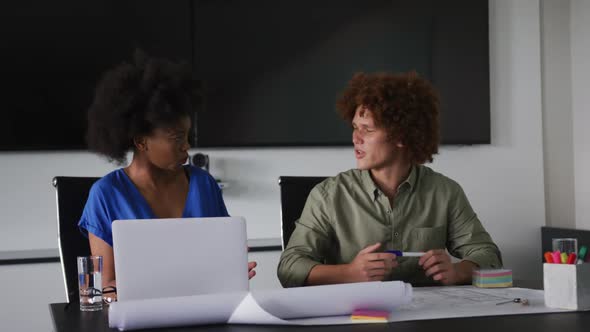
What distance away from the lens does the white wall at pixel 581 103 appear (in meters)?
3.91

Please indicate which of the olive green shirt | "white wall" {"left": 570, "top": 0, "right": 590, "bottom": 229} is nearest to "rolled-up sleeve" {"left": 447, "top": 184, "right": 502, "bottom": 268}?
the olive green shirt

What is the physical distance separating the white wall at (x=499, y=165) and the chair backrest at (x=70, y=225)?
132cm

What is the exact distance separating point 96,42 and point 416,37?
57.6 inches

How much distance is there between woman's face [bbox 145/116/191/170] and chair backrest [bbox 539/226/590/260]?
7.24ft

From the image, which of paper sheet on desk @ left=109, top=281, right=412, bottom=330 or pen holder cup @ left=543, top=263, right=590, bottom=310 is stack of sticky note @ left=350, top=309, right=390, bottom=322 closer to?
paper sheet on desk @ left=109, top=281, right=412, bottom=330

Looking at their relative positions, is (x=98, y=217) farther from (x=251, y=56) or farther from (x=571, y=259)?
(x=251, y=56)

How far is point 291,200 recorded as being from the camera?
229 centimetres

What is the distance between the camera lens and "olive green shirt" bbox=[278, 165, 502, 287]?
212 cm

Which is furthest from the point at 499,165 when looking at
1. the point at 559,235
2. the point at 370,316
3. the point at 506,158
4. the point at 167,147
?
the point at 370,316

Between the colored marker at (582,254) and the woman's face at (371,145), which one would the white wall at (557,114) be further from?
the colored marker at (582,254)

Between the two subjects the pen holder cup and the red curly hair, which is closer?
the pen holder cup

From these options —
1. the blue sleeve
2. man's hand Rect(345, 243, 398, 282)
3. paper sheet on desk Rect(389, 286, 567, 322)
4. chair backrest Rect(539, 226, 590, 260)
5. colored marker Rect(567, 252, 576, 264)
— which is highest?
the blue sleeve

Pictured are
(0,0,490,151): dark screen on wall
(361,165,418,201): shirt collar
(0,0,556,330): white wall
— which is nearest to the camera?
(361,165,418,201): shirt collar

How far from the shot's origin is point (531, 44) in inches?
155
